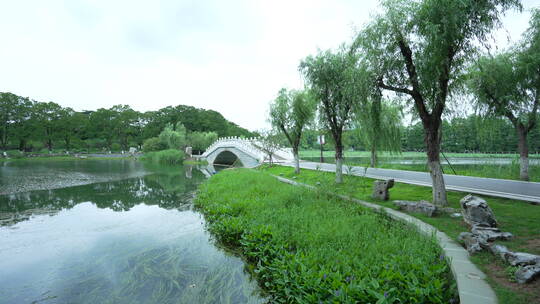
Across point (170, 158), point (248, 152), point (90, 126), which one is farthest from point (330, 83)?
point (90, 126)

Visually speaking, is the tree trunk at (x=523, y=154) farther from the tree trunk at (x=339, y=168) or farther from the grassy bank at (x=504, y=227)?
the tree trunk at (x=339, y=168)

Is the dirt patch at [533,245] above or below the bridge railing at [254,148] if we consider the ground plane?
below

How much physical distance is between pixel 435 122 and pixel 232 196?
7.40 meters

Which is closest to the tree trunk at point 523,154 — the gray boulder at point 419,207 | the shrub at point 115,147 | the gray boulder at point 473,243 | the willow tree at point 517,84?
the willow tree at point 517,84

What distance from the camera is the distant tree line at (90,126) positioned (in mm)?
51688

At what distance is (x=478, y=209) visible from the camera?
204 inches

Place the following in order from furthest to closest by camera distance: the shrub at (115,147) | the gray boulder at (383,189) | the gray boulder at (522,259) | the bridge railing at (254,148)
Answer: the shrub at (115,147), the bridge railing at (254,148), the gray boulder at (383,189), the gray boulder at (522,259)

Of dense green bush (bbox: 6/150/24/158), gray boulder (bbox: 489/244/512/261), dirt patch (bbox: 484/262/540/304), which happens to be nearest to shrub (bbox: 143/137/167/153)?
dense green bush (bbox: 6/150/24/158)

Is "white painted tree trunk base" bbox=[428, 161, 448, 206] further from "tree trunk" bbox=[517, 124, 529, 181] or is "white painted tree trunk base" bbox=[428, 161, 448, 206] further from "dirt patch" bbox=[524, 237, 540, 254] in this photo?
"tree trunk" bbox=[517, 124, 529, 181]

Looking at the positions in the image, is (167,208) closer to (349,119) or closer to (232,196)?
(232,196)

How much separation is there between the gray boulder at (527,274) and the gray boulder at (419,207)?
3.24 metres

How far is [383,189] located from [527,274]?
5.46 m

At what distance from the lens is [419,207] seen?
666 cm

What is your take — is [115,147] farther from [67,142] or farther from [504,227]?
[504,227]
